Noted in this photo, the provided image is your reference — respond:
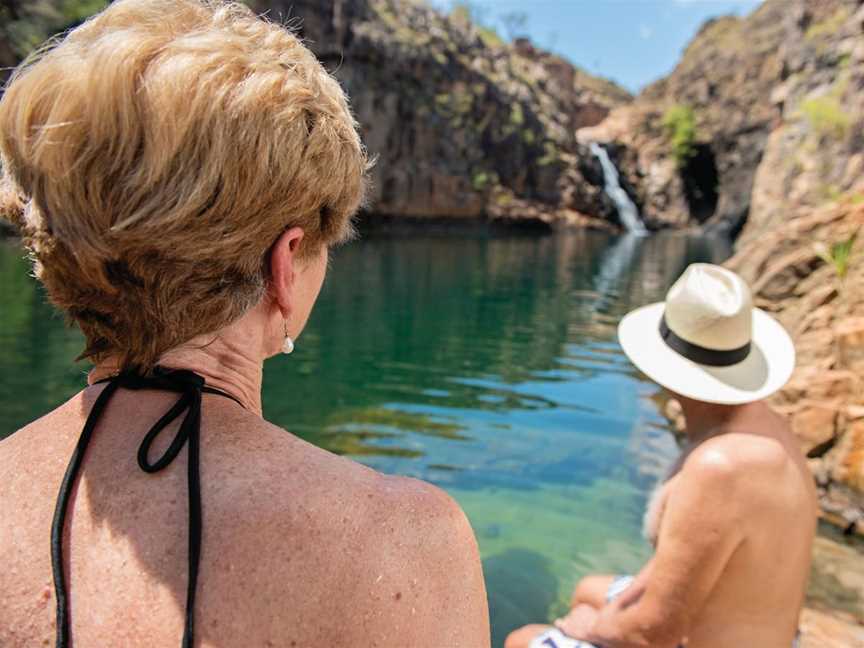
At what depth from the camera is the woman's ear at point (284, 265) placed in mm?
965

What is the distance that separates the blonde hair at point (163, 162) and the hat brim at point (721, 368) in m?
1.38

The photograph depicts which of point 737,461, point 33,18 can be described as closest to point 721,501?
point 737,461

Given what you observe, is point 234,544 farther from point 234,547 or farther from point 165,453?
point 165,453

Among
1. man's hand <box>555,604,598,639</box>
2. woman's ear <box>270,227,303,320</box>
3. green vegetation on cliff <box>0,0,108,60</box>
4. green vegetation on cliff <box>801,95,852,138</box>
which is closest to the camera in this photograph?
woman's ear <box>270,227,303,320</box>

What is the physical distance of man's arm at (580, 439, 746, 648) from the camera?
1729 millimetres

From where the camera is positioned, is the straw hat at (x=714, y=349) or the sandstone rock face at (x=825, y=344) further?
the sandstone rock face at (x=825, y=344)

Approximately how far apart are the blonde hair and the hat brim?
1383 millimetres

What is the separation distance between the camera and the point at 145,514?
32.6 inches

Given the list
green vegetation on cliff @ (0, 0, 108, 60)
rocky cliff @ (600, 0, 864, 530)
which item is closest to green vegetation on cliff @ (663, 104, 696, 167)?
rocky cliff @ (600, 0, 864, 530)

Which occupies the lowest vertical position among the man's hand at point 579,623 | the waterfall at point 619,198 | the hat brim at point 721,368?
the waterfall at point 619,198

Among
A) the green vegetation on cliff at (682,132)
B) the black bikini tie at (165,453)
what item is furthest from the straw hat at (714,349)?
the green vegetation on cliff at (682,132)

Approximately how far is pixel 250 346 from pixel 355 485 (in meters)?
0.34

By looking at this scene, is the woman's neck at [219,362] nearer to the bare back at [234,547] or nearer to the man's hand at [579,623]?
the bare back at [234,547]

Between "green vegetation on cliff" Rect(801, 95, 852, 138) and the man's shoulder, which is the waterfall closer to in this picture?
"green vegetation on cliff" Rect(801, 95, 852, 138)
